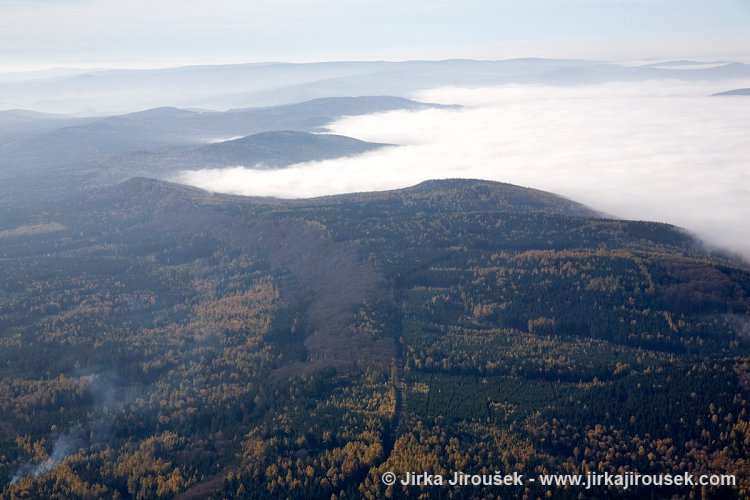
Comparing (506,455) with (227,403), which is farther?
(227,403)

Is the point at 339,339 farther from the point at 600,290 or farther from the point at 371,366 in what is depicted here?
the point at 600,290

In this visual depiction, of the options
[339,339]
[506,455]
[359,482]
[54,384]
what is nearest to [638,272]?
→ [339,339]

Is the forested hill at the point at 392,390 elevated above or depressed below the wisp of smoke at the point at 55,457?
above
